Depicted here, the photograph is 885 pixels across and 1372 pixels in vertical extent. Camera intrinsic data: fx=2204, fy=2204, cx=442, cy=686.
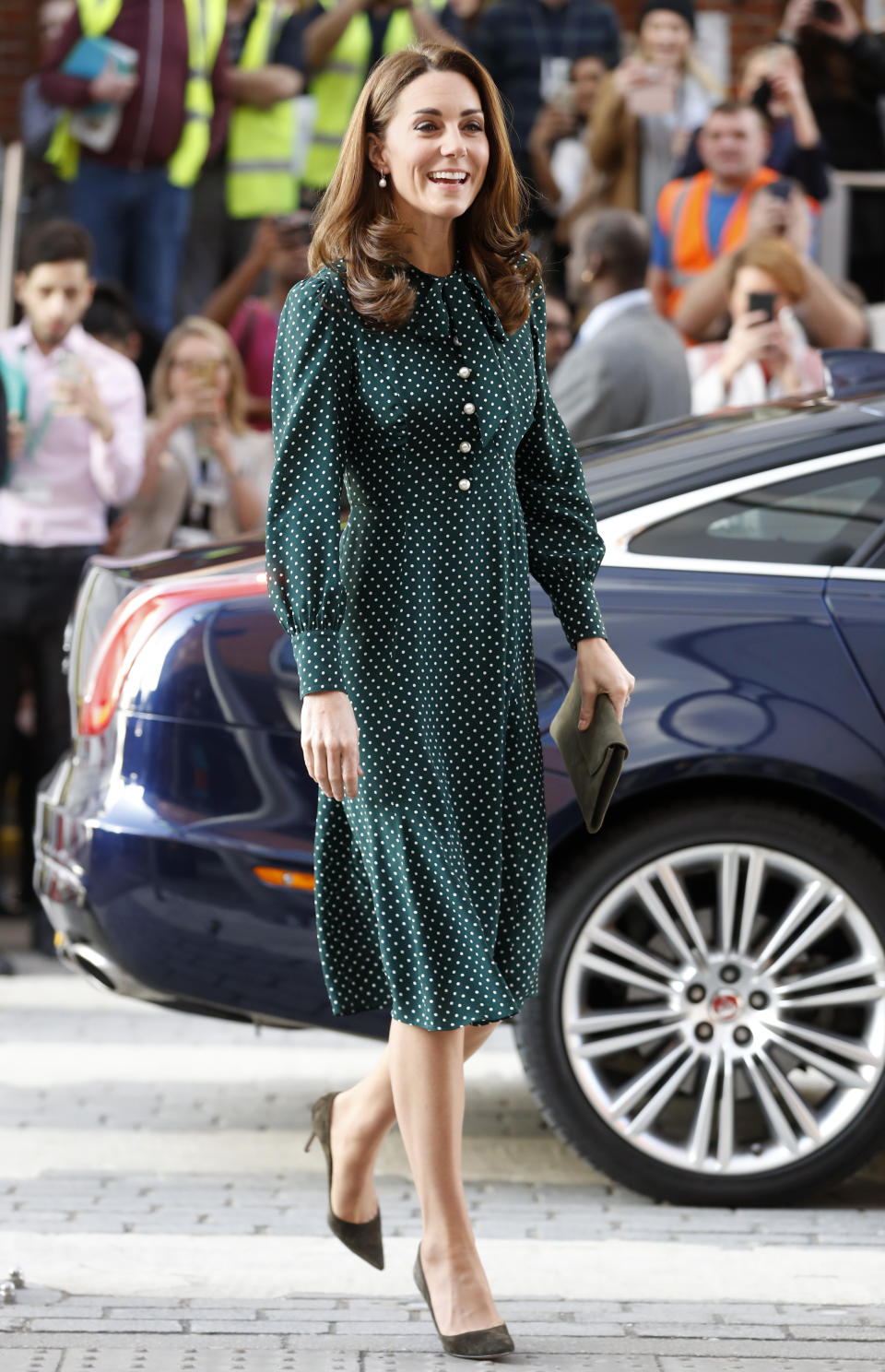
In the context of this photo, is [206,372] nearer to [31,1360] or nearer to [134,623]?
[134,623]

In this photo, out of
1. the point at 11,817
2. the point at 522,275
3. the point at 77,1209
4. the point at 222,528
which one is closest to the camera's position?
the point at 522,275

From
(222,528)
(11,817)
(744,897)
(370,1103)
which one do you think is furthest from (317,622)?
(11,817)

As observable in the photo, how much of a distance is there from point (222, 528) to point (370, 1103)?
4586mm

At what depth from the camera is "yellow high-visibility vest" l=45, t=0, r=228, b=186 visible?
9414mm

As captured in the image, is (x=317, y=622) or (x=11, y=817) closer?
(x=317, y=622)

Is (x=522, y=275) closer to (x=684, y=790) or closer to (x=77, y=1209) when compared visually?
(x=684, y=790)

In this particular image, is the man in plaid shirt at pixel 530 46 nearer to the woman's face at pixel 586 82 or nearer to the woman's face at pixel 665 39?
the woman's face at pixel 586 82

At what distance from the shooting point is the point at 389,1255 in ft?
13.4

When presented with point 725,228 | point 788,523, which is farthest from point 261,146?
point 788,523

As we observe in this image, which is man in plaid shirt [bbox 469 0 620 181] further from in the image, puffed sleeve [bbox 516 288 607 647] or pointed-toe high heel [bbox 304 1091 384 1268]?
pointed-toe high heel [bbox 304 1091 384 1268]

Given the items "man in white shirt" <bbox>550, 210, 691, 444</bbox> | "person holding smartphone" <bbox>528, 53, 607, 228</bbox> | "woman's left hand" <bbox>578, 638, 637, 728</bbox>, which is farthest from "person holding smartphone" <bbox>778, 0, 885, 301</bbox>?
"woman's left hand" <bbox>578, 638, 637, 728</bbox>

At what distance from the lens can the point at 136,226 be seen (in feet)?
31.2

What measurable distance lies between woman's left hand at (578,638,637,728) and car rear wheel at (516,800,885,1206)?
0.91 metres

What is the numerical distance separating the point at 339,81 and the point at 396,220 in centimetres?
705
